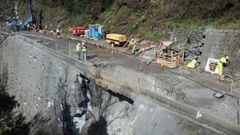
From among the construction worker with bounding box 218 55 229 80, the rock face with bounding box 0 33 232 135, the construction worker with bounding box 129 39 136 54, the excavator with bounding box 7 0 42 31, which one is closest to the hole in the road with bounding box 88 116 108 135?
the rock face with bounding box 0 33 232 135

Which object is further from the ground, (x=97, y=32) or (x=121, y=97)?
(x=97, y=32)

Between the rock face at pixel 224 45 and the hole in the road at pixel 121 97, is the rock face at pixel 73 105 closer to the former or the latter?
the hole in the road at pixel 121 97

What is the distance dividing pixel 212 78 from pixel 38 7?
34366mm

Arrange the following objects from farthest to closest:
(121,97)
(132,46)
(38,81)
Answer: (38,81), (132,46), (121,97)

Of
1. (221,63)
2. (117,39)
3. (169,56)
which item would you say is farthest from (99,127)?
(117,39)

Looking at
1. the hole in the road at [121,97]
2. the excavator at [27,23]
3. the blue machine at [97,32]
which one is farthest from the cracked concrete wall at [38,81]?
the excavator at [27,23]

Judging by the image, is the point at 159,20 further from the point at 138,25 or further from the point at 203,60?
the point at 203,60

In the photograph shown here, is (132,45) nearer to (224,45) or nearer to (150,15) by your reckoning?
(150,15)

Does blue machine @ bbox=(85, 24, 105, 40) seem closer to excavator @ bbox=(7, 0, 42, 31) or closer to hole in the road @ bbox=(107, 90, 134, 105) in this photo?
excavator @ bbox=(7, 0, 42, 31)

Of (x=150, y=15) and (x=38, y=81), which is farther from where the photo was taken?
(x=150, y=15)

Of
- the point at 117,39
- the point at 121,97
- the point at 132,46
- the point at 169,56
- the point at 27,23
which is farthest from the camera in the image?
the point at 27,23

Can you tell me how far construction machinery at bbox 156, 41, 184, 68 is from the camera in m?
20.2

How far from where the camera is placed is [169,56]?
2084 cm

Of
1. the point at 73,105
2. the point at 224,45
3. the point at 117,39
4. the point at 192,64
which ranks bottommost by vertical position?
the point at 73,105
